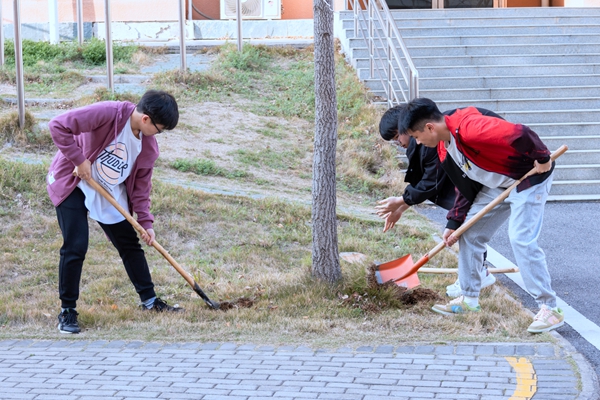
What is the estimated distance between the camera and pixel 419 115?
456cm

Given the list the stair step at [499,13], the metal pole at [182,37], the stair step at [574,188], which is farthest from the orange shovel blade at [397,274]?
the stair step at [499,13]

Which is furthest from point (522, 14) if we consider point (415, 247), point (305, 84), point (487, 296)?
point (487, 296)

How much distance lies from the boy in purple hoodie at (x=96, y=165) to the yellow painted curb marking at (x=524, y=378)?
7.98 feet

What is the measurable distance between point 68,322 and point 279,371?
154 centimetres

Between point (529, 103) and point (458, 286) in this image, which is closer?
point (458, 286)

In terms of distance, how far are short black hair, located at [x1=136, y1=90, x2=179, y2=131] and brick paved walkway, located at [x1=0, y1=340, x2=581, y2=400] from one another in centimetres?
136

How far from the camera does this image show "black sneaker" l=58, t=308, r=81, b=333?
15.8 feet

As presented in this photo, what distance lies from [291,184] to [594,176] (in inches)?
156

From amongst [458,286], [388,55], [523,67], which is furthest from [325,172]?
[523,67]

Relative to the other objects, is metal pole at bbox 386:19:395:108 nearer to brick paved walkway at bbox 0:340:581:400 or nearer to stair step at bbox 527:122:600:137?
stair step at bbox 527:122:600:137

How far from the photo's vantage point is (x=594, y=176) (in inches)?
383

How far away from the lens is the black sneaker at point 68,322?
4.81 m

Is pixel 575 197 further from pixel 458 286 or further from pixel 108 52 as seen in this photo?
pixel 108 52

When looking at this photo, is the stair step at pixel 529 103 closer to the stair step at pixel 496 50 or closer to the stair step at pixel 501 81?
the stair step at pixel 501 81
